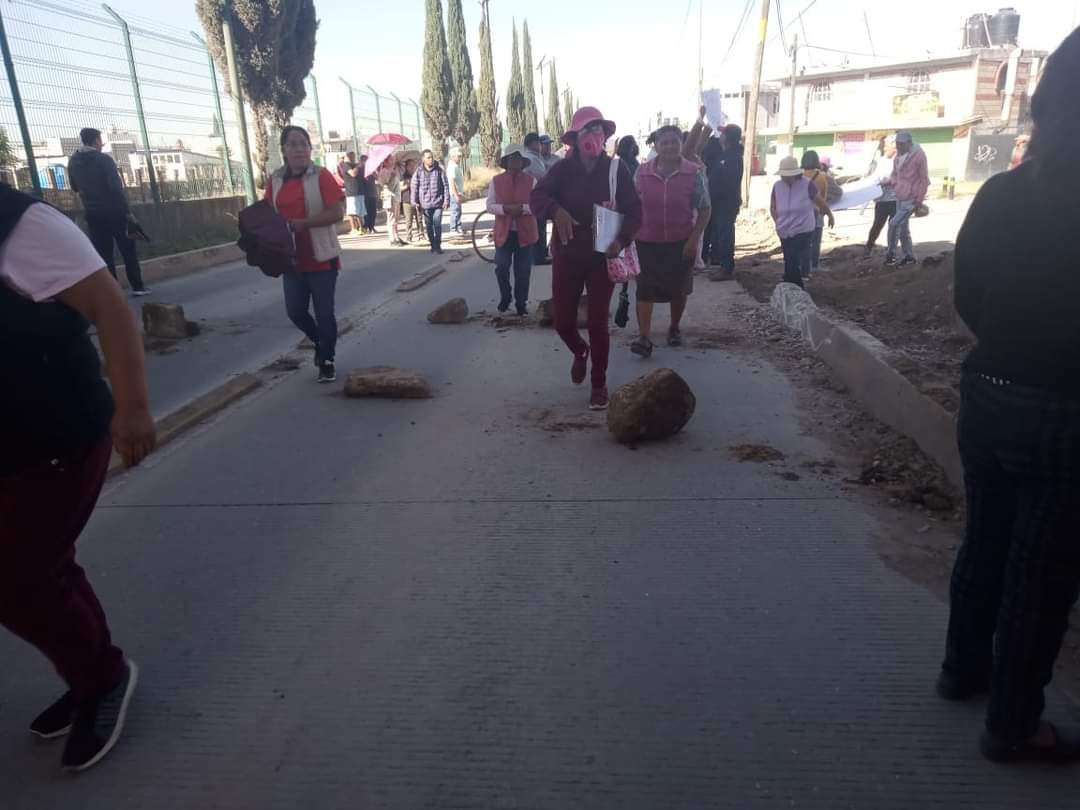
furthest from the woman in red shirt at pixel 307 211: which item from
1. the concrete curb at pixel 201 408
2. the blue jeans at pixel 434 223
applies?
the blue jeans at pixel 434 223

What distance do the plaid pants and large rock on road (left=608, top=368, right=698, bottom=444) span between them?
92.0 inches

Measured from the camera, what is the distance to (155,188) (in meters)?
14.8

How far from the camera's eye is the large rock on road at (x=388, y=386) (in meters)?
5.65

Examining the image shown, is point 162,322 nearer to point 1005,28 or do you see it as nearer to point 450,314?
point 450,314

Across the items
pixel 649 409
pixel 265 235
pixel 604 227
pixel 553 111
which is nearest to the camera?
pixel 649 409

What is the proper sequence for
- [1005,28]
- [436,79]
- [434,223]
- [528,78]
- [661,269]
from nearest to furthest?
[661,269] → [434,223] → [436,79] → [1005,28] → [528,78]

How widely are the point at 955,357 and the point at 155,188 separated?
14.1 metres

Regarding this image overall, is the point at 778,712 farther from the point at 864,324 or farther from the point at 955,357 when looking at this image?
the point at 864,324

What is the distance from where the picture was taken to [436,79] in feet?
111

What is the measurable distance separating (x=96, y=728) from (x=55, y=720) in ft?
0.54

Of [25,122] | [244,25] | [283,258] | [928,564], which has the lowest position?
[928,564]

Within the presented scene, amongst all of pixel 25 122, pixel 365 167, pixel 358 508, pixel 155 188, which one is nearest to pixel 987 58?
pixel 365 167

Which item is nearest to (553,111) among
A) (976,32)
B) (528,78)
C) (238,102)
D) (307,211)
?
(528,78)

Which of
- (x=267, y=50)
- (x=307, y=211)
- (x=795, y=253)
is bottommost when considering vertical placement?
(x=795, y=253)
